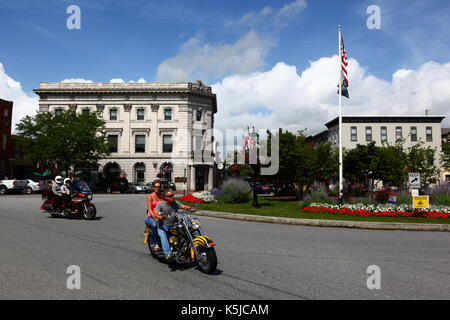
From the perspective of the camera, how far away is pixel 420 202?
1325 cm

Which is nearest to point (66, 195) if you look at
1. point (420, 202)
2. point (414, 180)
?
point (414, 180)

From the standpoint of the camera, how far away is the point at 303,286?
495 centimetres

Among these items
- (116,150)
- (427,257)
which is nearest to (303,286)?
(427,257)

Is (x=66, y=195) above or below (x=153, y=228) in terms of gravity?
above

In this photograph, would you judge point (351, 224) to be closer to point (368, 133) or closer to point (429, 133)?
point (368, 133)

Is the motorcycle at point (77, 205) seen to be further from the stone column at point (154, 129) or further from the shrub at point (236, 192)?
the stone column at point (154, 129)

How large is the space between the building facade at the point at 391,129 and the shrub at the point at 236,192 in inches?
1712

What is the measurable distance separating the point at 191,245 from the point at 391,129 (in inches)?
2461

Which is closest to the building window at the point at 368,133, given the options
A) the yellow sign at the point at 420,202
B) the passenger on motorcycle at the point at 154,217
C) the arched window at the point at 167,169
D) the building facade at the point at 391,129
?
the building facade at the point at 391,129

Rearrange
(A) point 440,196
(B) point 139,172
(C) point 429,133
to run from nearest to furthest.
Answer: (A) point 440,196, (B) point 139,172, (C) point 429,133

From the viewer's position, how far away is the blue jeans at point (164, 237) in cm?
603

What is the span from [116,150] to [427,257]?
155 feet

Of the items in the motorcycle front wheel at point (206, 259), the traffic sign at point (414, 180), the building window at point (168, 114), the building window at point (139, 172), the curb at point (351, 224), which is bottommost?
the curb at point (351, 224)

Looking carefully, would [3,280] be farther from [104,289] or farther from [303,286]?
[303,286]
